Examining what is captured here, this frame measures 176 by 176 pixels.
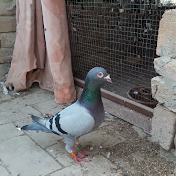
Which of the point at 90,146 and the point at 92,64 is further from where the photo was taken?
the point at 92,64

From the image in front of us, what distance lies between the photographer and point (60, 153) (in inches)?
96.1

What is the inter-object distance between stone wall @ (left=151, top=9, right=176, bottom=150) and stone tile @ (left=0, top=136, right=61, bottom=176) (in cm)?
98

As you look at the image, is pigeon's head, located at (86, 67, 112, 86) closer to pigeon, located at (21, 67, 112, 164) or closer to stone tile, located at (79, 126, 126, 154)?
pigeon, located at (21, 67, 112, 164)

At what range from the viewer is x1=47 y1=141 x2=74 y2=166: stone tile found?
232 cm

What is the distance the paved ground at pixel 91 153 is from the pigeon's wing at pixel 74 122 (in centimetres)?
34

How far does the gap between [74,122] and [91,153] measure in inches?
19.7

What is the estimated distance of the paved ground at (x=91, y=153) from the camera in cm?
219

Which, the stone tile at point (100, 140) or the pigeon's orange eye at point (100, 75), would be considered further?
the stone tile at point (100, 140)

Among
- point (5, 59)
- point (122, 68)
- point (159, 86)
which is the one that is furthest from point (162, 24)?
point (5, 59)

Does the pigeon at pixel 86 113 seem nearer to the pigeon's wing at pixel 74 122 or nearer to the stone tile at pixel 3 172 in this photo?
the pigeon's wing at pixel 74 122

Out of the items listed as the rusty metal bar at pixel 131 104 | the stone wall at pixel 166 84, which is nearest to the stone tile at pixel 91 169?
the stone wall at pixel 166 84

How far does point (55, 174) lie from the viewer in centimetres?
214

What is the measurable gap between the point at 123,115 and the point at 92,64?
1.23 meters

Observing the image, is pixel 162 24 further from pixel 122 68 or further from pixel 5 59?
pixel 5 59
